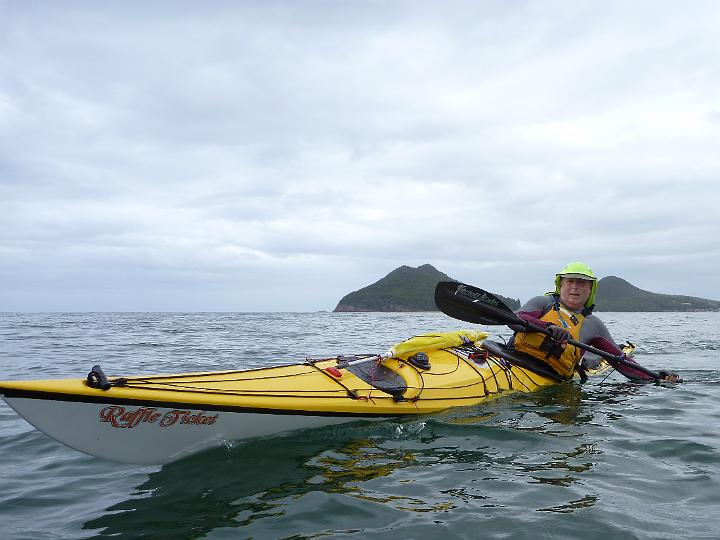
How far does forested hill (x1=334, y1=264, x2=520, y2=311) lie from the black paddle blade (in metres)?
94.9

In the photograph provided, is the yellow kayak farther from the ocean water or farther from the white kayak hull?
the ocean water

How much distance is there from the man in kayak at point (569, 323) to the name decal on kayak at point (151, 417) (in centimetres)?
469

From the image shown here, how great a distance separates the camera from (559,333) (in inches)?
273

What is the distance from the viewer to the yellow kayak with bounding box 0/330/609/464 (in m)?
3.85

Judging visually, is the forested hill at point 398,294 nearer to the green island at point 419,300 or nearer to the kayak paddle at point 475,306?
the green island at point 419,300

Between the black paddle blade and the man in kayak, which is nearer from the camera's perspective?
the black paddle blade

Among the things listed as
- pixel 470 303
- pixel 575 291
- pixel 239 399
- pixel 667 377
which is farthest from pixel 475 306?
pixel 239 399

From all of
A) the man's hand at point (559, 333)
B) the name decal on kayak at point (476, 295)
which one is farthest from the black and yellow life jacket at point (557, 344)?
the name decal on kayak at point (476, 295)

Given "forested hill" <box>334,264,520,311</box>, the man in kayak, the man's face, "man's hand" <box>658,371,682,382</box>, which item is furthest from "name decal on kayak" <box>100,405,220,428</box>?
"forested hill" <box>334,264,520,311</box>

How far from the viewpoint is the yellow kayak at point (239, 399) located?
3848 millimetres

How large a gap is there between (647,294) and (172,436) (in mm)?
137124

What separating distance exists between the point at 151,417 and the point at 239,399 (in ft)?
2.34

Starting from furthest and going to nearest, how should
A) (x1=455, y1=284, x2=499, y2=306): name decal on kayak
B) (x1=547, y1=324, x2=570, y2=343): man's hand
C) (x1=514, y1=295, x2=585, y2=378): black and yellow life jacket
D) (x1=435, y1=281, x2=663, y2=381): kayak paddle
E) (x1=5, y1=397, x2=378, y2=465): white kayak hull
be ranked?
1. (x1=514, y1=295, x2=585, y2=378): black and yellow life jacket
2. (x1=455, y1=284, x2=499, y2=306): name decal on kayak
3. (x1=435, y1=281, x2=663, y2=381): kayak paddle
4. (x1=547, y1=324, x2=570, y2=343): man's hand
5. (x1=5, y1=397, x2=378, y2=465): white kayak hull

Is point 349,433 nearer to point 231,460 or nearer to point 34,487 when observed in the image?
point 231,460
